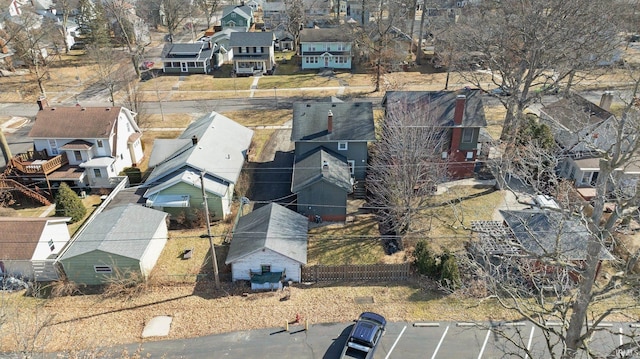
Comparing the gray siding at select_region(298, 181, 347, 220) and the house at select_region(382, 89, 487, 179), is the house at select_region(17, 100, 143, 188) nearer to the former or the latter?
the gray siding at select_region(298, 181, 347, 220)

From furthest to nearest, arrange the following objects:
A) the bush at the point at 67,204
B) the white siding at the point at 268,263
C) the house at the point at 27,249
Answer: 1. the bush at the point at 67,204
2. the house at the point at 27,249
3. the white siding at the point at 268,263

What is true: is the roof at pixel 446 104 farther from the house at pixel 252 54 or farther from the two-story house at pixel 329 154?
the house at pixel 252 54

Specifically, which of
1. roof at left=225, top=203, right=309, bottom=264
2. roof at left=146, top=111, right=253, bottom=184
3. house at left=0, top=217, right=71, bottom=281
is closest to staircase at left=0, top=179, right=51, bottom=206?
house at left=0, top=217, right=71, bottom=281

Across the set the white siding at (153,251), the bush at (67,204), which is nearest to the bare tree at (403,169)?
the white siding at (153,251)

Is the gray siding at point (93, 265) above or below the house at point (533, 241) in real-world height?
below

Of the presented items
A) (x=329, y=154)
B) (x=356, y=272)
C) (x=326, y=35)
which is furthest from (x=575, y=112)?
(x=326, y=35)

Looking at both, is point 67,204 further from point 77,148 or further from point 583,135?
point 583,135
